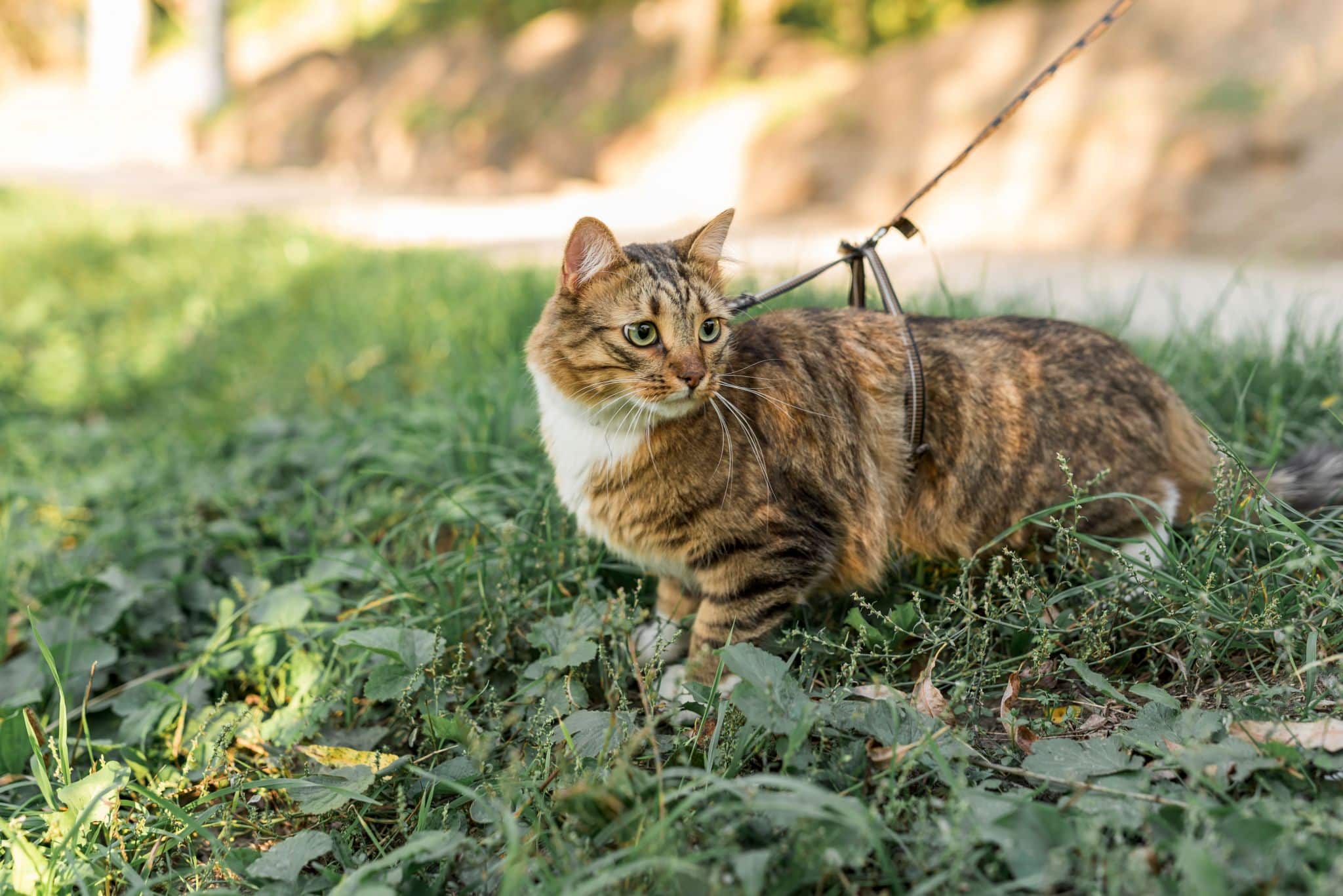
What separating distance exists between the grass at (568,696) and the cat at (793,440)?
0.14 metres

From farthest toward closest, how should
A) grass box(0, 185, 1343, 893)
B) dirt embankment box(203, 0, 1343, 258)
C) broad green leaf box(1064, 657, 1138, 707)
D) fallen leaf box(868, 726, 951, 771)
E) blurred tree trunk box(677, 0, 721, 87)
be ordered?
blurred tree trunk box(677, 0, 721, 87) < dirt embankment box(203, 0, 1343, 258) < broad green leaf box(1064, 657, 1138, 707) < fallen leaf box(868, 726, 951, 771) < grass box(0, 185, 1343, 893)

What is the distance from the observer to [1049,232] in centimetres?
783

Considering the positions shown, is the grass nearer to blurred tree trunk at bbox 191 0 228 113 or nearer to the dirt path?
the dirt path

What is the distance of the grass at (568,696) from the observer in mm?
1338

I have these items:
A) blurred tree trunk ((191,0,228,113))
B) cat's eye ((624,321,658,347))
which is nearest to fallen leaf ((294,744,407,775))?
cat's eye ((624,321,658,347))

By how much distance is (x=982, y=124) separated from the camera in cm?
885

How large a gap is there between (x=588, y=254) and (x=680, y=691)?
0.95 metres

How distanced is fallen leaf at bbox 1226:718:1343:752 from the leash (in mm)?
836

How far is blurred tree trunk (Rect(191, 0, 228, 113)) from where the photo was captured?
1446 cm

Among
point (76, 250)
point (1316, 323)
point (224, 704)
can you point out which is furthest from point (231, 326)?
point (1316, 323)

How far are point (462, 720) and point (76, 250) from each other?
7532 mm

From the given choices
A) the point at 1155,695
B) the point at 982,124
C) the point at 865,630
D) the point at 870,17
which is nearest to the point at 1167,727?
the point at 1155,695

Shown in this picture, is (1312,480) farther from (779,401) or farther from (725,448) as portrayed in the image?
(725,448)

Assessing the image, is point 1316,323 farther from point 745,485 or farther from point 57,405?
point 57,405
